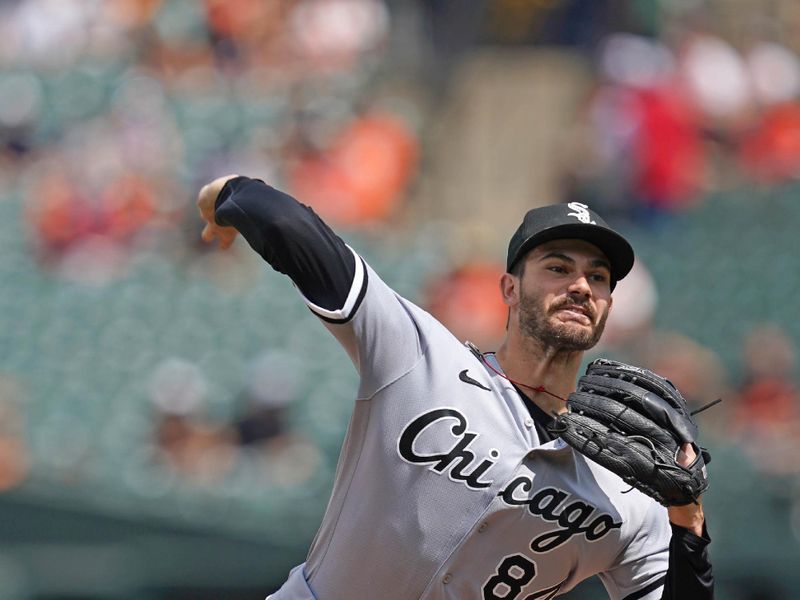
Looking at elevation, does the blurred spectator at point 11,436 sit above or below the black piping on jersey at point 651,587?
above

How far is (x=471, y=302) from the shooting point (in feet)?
23.9

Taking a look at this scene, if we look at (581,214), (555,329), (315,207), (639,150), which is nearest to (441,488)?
(555,329)

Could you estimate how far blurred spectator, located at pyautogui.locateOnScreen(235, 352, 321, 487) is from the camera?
670 cm

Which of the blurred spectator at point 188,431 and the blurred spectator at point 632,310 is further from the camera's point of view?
the blurred spectator at point 632,310

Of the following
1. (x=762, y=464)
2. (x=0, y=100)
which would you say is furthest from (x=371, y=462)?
(x=0, y=100)

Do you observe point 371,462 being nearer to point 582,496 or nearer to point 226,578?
point 582,496

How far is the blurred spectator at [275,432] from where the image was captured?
6.70 m

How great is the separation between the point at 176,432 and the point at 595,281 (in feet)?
13.8

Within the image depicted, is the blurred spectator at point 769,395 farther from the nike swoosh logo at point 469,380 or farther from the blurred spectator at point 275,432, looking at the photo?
the nike swoosh logo at point 469,380

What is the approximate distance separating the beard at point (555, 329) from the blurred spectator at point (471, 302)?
4016 mm

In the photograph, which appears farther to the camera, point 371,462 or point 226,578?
point 226,578

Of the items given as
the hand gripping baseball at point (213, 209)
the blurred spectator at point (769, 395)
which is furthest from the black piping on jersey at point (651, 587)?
the blurred spectator at point (769, 395)

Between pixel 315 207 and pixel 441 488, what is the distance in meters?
5.07

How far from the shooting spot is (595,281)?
9.61 ft
